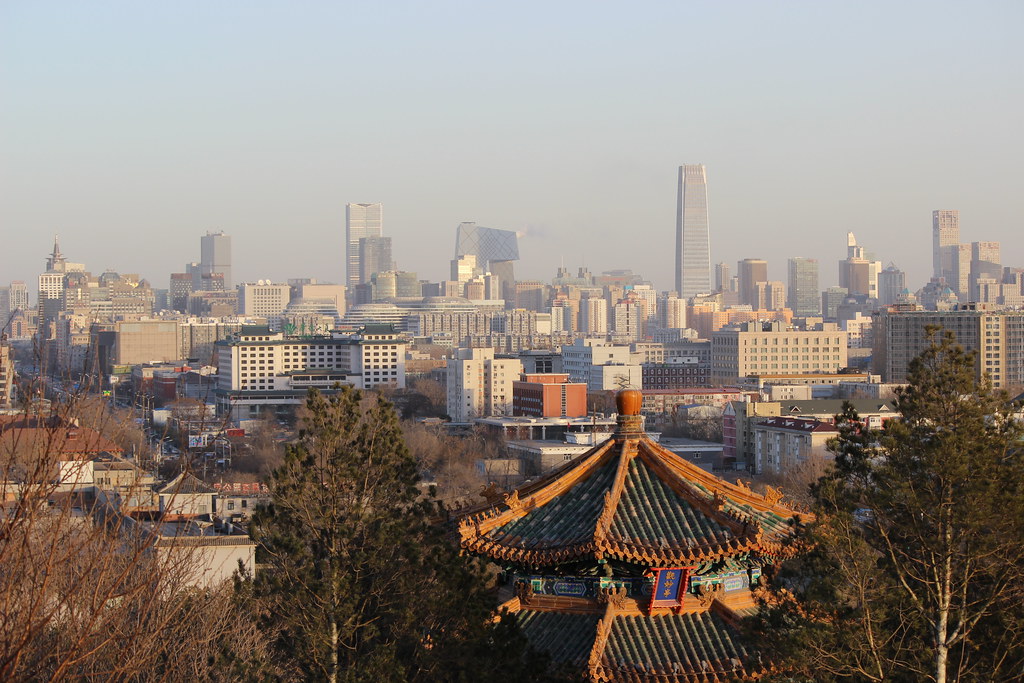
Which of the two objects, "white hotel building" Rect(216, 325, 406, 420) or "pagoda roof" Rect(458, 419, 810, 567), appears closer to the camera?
"pagoda roof" Rect(458, 419, 810, 567)

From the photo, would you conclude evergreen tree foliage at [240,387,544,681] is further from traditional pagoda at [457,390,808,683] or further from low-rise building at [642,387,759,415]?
low-rise building at [642,387,759,415]

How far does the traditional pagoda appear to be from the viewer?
30.2 feet

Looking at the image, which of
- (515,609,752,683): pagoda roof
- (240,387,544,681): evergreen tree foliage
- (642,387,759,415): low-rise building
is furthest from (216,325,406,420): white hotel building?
(515,609,752,683): pagoda roof

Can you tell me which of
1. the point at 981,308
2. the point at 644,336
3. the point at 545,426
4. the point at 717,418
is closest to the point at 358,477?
the point at 545,426

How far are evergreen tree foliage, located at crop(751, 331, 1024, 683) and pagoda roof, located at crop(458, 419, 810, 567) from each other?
1.35ft

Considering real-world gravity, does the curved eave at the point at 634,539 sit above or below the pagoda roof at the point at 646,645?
above

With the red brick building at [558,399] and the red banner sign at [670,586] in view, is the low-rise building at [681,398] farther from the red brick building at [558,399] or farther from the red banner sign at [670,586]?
the red banner sign at [670,586]

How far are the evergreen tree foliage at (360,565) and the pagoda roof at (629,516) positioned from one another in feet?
1.43

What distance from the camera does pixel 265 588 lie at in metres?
10.8

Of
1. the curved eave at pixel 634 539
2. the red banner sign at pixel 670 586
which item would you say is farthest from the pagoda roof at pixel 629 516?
the red banner sign at pixel 670 586

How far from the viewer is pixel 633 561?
921cm

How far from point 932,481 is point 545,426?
2402 inches

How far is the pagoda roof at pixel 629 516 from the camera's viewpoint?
30.3 ft

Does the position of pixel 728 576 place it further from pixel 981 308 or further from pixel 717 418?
pixel 981 308
